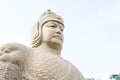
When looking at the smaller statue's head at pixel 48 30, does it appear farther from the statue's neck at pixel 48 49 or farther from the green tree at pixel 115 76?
the green tree at pixel 115 76

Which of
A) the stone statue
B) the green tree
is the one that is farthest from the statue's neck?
the green tree

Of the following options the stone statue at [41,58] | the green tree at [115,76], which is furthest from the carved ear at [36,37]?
the green tree at [115,76]

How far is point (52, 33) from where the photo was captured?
3.98 meters

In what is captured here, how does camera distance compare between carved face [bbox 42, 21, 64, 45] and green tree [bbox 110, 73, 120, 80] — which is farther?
green tree [bbox 110, 73, 120, 80]

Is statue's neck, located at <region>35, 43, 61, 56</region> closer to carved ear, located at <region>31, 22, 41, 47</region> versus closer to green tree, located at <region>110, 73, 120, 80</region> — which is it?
carved ear, located at <region>31, 22, 41, 47</region>

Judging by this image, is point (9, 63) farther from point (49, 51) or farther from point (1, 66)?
point (49, 51)

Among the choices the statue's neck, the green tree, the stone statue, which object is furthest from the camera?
the green tree

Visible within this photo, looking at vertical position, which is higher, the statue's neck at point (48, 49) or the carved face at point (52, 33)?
the carved face at point (52, 33)

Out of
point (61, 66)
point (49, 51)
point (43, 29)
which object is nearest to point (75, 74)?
point (61, 66)

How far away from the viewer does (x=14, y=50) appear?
143 inches

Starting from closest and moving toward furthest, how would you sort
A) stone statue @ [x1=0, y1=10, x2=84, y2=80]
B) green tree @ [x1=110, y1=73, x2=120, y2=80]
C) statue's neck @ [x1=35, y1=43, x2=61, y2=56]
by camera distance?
1. stone statue @ [x1=0, y1=10, x2=84, y2=80]
2. statue's neck @ [x1=35, y1=43, x2=61, y2=56]
3. green tree @ [x1=110, y1=73, x2=120, y2=80]

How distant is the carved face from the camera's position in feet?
13.0

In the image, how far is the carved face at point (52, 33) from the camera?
397cm

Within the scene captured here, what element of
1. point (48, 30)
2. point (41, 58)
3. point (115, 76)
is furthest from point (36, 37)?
point (115, 76)
